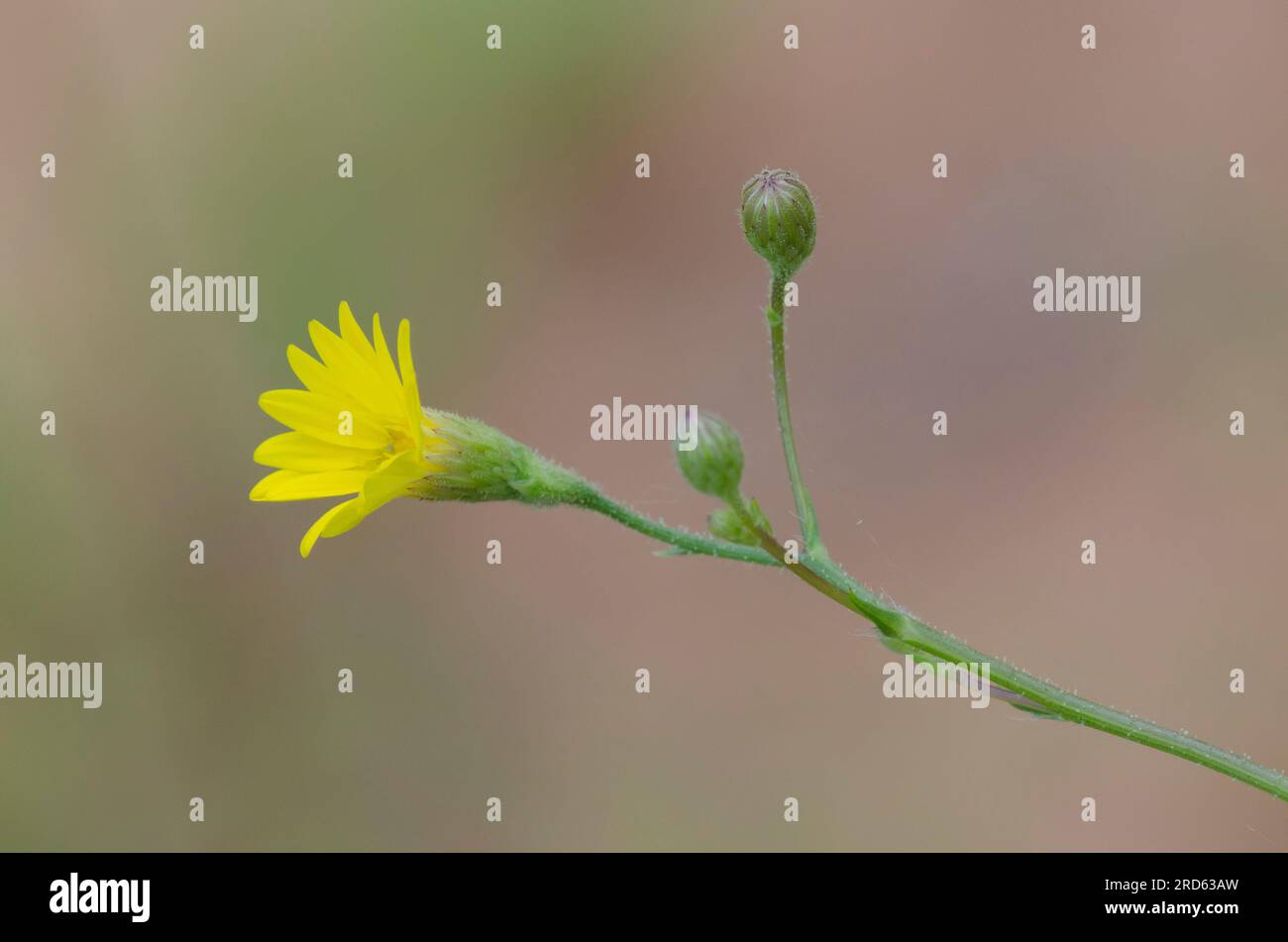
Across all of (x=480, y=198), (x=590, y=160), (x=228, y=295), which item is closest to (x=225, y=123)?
(x=228, y=295)

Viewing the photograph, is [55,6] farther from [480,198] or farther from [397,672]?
[397,672]

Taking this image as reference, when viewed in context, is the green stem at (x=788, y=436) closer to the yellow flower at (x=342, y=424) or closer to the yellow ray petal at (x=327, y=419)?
the yellow flower at (x=342, y=424)

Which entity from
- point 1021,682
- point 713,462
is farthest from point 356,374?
point 1021,682

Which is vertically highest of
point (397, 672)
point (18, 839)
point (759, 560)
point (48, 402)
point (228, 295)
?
point (228, 295)

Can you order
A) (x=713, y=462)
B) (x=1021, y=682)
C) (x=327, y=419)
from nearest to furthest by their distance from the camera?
(x=1021, y=682)
(x=713, y=462)
(x=327, y=419)

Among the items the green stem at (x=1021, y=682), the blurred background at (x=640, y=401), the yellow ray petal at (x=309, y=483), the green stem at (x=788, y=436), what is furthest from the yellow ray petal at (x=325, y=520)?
the blurred background at (x=640, y=401)

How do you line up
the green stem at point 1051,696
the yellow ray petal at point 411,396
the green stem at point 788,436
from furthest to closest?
1. the yellow ray petal at point 411,396
2. the green stem at point 788,436
3. the green stem at point 1051,696

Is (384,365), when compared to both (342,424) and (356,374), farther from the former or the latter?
(342,424)
